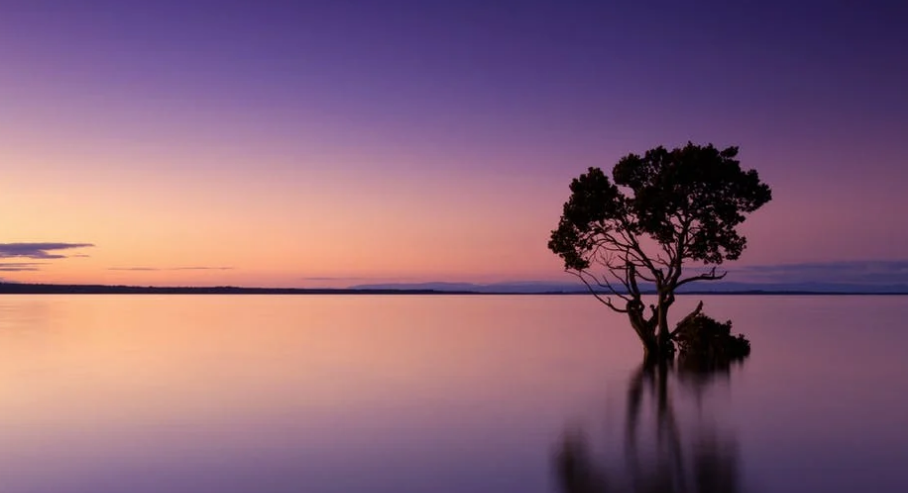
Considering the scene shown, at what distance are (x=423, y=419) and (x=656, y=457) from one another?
8.02m

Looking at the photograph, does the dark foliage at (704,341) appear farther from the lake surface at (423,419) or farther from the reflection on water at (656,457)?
the reflection on water at (656,457)

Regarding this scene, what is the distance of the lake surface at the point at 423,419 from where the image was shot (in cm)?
1556

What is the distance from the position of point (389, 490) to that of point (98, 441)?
951 cm

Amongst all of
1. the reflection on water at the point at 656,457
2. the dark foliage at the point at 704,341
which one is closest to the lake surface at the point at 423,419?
the reflection on water at the point at 656,457

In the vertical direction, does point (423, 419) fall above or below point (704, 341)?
below

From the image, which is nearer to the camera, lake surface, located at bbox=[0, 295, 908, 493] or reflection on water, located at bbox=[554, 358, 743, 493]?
reflection on water, located at bbox=[554, 358, 743, 493]


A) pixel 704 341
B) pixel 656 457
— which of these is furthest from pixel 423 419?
pixel 704 341

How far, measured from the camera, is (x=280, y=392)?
27500mm

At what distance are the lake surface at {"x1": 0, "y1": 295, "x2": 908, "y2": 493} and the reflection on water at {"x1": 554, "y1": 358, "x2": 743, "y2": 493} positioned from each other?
11cm

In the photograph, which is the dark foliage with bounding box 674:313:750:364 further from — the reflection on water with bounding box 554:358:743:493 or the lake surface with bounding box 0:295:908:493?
the reflection on water with bounding box 554:358:743:493

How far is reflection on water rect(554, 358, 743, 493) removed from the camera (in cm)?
1422

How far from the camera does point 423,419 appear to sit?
2245 centimetres

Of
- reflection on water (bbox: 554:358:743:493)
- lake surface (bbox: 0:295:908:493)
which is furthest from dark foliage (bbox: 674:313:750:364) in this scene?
reflection on water (bbox: 554:358:743:493)

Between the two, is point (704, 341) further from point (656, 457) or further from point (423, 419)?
point (656, 457)
